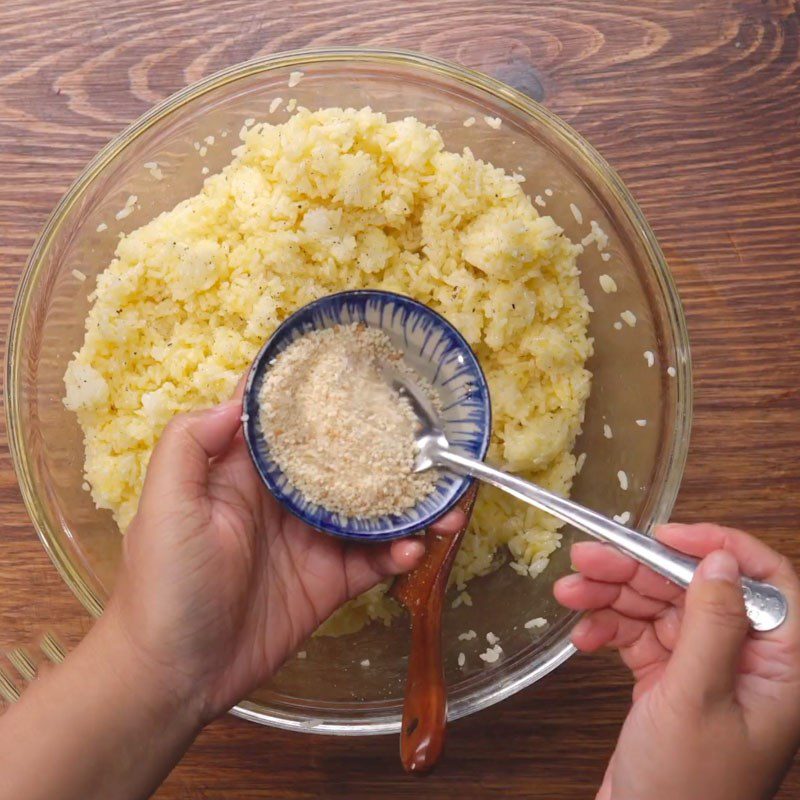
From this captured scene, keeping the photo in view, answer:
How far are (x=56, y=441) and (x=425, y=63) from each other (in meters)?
1.17

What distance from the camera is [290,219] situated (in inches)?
62.6

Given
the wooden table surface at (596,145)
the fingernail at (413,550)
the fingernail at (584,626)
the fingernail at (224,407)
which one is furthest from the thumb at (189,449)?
the fingernail at (584,626)

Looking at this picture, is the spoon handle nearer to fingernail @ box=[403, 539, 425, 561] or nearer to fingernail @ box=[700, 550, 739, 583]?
fingernail @ box=[700, 550, 739, 583]

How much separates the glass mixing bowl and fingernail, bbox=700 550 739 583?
1.64 ft

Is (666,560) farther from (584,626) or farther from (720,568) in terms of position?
(584,626)

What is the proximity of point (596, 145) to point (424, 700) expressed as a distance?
127cm

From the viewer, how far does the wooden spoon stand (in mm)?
1386

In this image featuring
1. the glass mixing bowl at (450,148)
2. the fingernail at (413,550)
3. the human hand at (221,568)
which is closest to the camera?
the human hand at (221,568)

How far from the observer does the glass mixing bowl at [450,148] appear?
170 centimetres

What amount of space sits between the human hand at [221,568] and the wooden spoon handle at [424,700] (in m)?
0.13

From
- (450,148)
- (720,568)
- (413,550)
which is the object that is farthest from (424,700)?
(450,148)

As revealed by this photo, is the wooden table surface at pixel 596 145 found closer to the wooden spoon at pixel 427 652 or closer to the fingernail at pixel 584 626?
the fingernail at pixel 584 626

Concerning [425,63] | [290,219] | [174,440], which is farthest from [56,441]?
[425,63]

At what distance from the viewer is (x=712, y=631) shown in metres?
1.16
